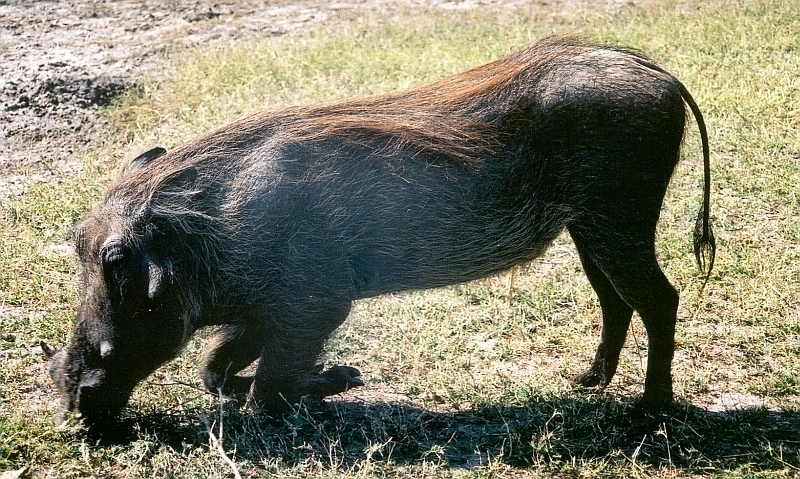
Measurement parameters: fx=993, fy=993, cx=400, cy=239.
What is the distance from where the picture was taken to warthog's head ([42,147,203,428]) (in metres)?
3.55

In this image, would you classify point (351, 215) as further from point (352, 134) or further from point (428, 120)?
point (428, 120)

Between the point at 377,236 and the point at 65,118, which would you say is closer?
the point at 377,236

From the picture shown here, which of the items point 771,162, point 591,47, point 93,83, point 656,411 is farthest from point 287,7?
point 656,411

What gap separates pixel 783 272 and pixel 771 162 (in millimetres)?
1280

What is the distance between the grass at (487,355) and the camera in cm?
353

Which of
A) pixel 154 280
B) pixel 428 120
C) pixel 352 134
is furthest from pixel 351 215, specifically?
pixel 154 280

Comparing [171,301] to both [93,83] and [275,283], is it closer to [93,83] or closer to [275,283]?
[275,283]

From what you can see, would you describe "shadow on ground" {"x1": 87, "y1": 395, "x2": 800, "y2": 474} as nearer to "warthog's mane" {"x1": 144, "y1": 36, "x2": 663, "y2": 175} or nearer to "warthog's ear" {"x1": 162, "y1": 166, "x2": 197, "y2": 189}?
"warthog's ear" {"x1": 162, "y1": 166, "x2": 197, "y2": 189}

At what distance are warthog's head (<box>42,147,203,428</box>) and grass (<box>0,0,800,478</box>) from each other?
0.16m

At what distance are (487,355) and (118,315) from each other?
5.40 ft

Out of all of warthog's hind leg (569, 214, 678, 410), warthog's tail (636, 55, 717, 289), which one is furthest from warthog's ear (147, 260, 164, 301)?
warthog's tail (636, 55, 717, 289)

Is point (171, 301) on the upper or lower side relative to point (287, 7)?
lower

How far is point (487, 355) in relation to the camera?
14.5 ft

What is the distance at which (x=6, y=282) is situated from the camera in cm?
486
